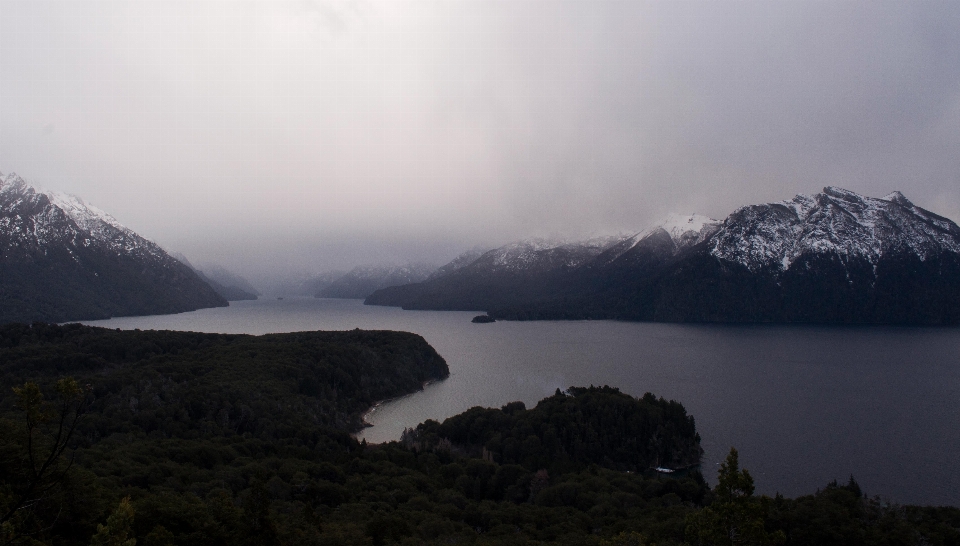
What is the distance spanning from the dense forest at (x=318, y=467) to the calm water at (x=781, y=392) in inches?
351

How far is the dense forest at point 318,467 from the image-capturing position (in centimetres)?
2302

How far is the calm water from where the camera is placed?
5916 cm

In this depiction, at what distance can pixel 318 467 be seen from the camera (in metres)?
49.8

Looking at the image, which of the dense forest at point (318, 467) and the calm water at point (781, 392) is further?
the calm water at point (781, 392)

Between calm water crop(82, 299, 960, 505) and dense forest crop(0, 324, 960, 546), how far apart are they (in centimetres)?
891

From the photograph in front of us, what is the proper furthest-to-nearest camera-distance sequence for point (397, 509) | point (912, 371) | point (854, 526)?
point (912, 371), point (397, 509), point (854, 526)

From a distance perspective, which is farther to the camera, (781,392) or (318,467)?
(781,392)

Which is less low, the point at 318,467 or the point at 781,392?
the point at 781,392

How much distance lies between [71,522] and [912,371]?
135031 millimetres

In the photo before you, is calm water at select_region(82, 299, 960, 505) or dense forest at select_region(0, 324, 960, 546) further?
calm water at select_region(82, 299, 960, 505)

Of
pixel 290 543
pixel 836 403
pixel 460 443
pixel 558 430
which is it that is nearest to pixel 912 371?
pixel 836 403

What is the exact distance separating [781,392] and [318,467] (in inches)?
3149

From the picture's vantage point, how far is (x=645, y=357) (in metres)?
137

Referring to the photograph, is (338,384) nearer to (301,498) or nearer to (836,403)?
Answer: (301,498)
